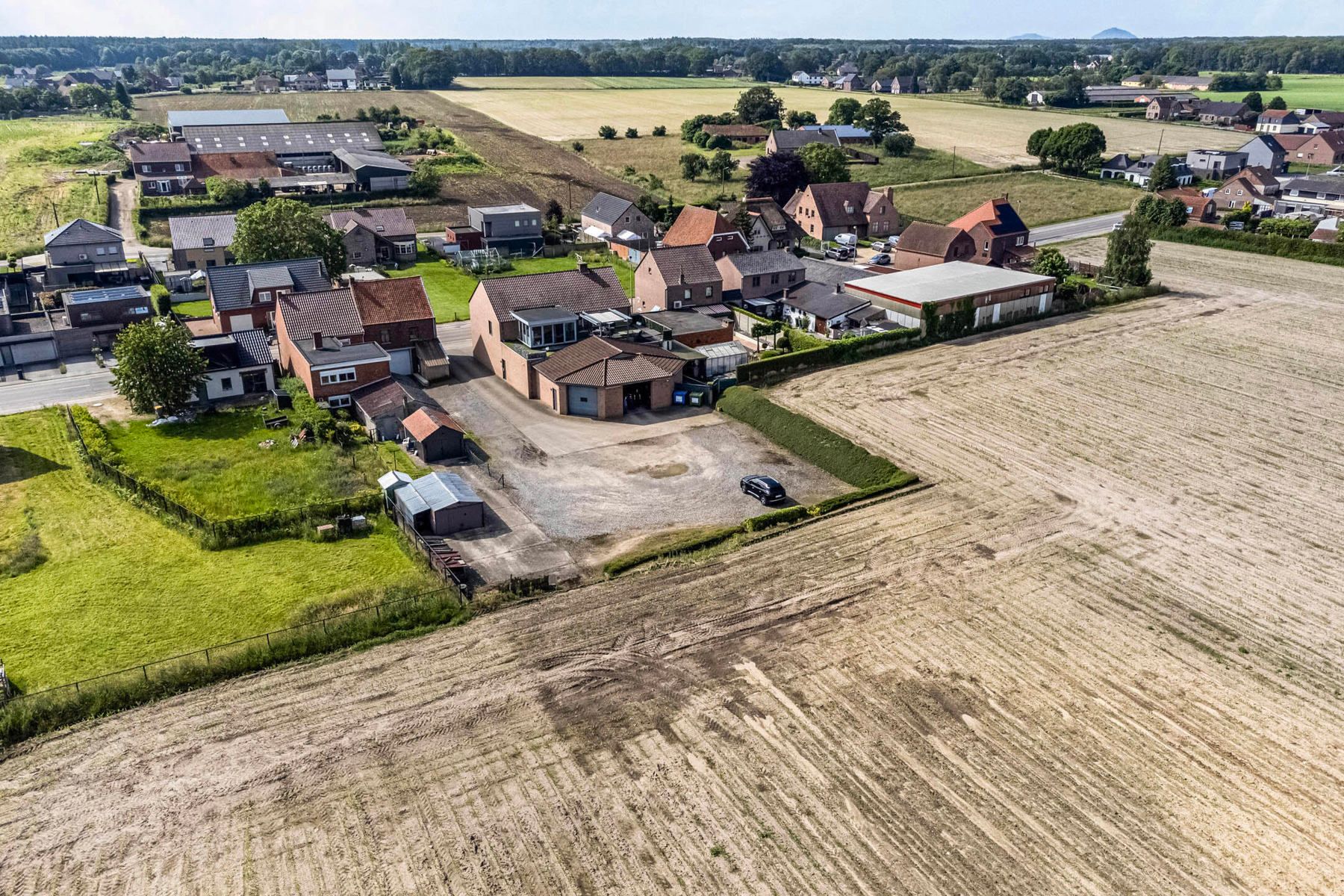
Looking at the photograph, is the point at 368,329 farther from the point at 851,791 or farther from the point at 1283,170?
the point at 1283,170

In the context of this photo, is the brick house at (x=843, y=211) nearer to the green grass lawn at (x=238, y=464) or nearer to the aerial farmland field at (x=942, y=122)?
the aerial farmland field at (x=942, y=122)

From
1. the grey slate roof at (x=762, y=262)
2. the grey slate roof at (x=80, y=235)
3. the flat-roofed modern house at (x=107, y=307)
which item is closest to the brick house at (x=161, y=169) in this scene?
the grey slate roof at (x=80, y=235)

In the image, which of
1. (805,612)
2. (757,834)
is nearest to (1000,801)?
(757,834)

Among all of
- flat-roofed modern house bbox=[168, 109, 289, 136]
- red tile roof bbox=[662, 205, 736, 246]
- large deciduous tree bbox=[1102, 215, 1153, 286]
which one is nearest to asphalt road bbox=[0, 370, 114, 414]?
red tile roof bbox=[662, 205, 736, 246]

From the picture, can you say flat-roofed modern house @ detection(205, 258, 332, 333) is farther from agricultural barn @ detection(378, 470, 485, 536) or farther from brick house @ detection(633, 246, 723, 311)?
agricultural barn @ detection(378, 470, 485, 536)

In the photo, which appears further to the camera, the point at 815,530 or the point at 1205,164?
the point at 1205,164
